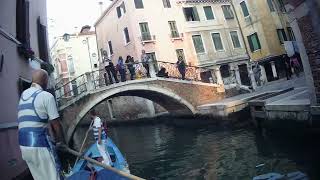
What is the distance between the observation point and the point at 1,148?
213 inches

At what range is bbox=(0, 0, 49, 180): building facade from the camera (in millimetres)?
5726

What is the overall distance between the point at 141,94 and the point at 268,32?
1040 centimetres

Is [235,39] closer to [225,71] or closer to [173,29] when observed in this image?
[225,71]

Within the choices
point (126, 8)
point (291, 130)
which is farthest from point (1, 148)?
point (126, 8)

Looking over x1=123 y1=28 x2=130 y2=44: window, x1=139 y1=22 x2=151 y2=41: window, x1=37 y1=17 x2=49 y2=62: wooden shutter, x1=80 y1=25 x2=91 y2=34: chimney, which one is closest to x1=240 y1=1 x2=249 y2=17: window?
x1=139 y1=22 x2=151 y2=41: window

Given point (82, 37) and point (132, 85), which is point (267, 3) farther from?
point (82, 37)

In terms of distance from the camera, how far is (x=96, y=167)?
446cm

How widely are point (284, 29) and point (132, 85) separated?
13279 mm

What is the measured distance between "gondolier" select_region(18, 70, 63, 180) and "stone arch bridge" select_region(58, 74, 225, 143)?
33.3 ft

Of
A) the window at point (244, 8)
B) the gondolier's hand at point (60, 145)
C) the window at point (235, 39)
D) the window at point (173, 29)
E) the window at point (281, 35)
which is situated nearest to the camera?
the gondolier's hand at point (60, 145)

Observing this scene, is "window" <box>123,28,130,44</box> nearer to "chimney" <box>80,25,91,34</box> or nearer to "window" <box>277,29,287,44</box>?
"window" <box>277,29,287,44</box>

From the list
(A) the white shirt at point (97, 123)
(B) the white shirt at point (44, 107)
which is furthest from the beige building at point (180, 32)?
(B) the white shirt at point (44, 107)

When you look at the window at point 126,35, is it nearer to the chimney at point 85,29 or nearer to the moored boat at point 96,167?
the chimney at point 85,29

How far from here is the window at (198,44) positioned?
23.0 m
